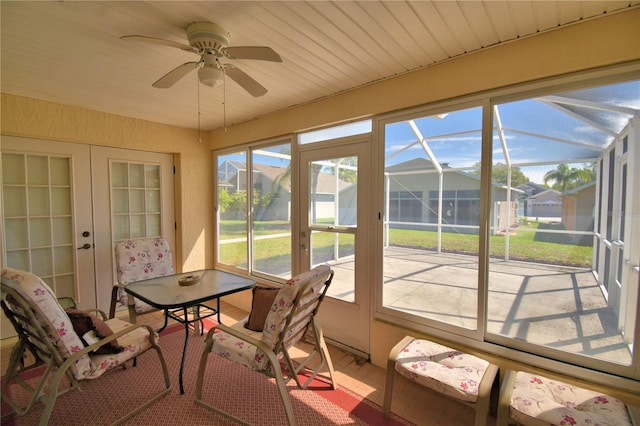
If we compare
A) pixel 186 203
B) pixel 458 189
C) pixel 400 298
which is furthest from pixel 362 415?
pixel 186 203

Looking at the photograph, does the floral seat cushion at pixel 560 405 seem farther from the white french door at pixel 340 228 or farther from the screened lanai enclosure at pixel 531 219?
the white french door at pixel 340 228

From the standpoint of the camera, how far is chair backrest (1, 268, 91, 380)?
1.49 metres

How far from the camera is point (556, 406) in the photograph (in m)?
1.42

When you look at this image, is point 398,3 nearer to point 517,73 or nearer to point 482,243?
point 517,73

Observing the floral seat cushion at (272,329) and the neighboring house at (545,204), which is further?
the neighboring house at (545,204)

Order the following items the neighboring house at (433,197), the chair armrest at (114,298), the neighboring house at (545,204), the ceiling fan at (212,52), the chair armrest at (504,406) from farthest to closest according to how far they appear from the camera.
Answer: the chair armrest at (114,298), the neighboring house at (433,197), the neighboring house at (545,204), the ceiling fan at (212,52), the chair armrest at (504,406)

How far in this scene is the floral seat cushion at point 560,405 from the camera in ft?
4.40

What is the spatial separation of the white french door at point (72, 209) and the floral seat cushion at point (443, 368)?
361 cm

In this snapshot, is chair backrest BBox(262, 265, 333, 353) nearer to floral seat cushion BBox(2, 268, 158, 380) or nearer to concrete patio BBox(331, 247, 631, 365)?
concrete patio BBox(331, 247, 631, 365)

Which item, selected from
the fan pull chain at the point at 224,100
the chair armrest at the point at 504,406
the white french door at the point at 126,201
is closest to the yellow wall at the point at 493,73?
the chair armrest at the point at 504,406

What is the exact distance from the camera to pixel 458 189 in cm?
221

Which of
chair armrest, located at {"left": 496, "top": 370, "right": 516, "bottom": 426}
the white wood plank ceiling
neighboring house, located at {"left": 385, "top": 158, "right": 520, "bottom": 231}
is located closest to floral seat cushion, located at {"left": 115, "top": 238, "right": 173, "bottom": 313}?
the white wood plank ceiling

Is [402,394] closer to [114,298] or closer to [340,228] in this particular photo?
[340,228]

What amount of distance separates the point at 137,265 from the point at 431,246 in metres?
3.00
